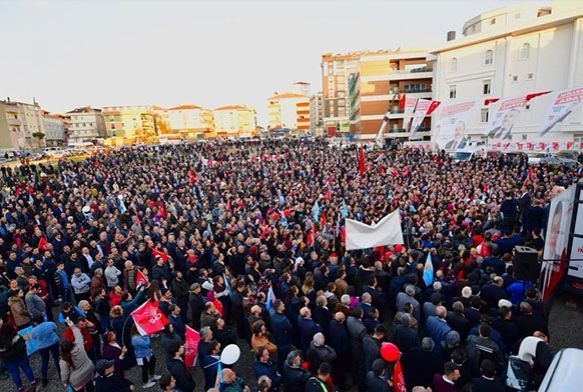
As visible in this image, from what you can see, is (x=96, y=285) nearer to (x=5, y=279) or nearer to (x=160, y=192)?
(x=5, y=279)

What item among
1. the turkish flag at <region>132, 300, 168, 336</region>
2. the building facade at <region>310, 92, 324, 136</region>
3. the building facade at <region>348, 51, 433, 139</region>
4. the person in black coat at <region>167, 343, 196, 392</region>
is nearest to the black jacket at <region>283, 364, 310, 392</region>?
the person in black coat at <region>167, 343, 196, 392</region>

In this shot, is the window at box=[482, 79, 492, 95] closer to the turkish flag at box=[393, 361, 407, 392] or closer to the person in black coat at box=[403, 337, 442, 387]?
the person in black coat at box=[403, 337, 442, 387]

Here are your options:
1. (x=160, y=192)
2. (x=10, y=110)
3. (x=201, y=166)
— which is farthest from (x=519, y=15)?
(x=10, y=110)

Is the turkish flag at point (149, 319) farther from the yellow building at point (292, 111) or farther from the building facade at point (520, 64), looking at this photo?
the yellow building at point (292, 111)

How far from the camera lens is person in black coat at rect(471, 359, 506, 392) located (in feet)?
12.6

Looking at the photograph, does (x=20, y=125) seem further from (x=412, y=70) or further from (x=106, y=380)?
(x=106, y=380)

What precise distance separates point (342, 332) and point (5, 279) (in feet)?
26.5

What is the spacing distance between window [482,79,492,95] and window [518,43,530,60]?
3.20 m

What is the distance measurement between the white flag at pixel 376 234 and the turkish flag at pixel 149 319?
4.56 m

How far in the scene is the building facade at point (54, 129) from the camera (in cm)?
9300

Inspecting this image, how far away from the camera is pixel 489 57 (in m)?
34.1

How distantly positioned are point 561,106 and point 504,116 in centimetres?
286

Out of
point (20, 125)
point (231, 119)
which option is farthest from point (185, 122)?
point (20, 125)

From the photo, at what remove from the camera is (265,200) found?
1617cm
